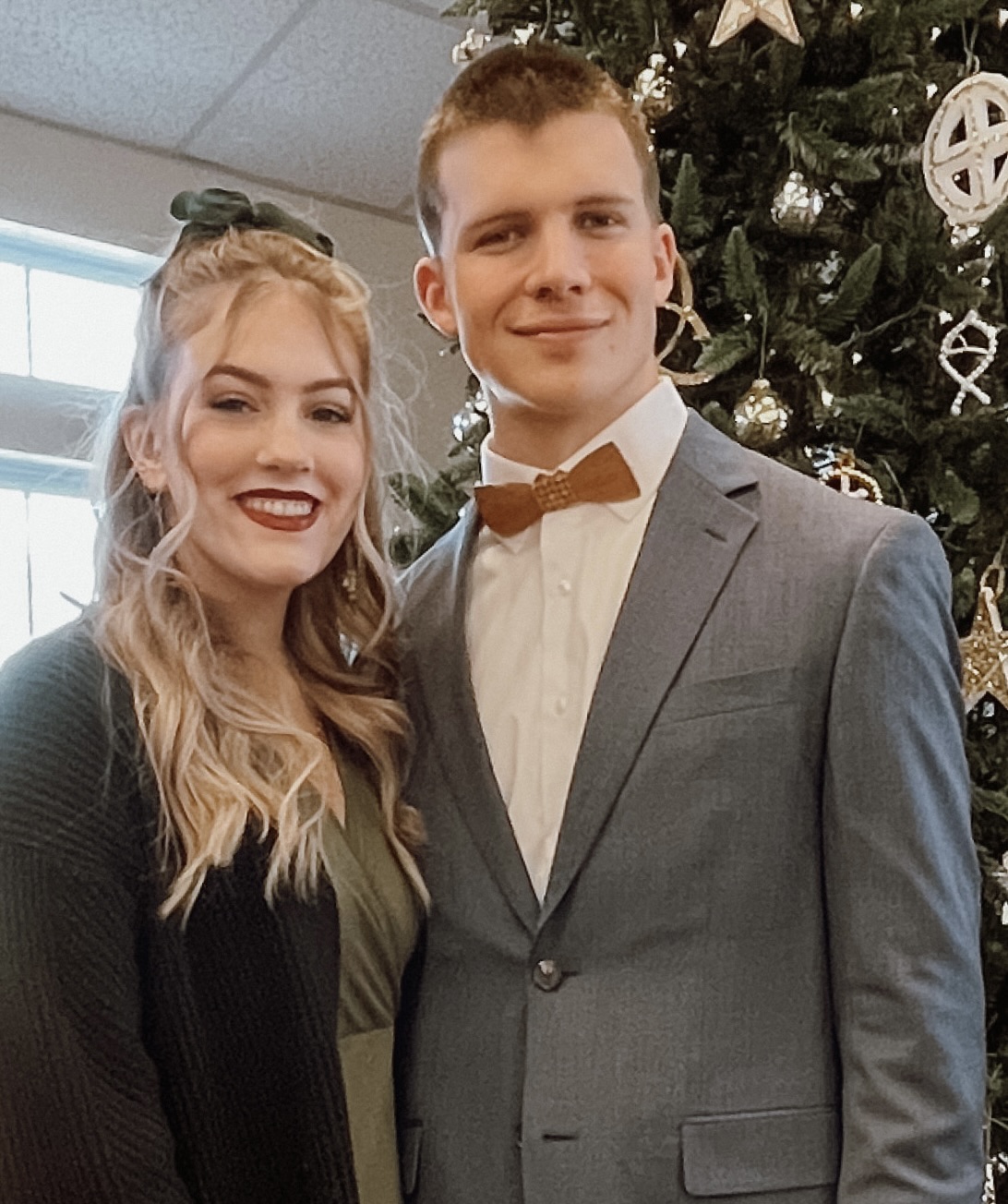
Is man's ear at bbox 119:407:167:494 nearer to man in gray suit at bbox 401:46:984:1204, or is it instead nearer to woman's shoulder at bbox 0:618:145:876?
woman's shoulder at bbox 0:618:145:876

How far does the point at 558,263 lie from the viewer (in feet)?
4.51

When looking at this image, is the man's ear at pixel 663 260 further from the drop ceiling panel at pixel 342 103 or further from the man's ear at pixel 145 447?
the drop ceiling panel at pixel 342 103

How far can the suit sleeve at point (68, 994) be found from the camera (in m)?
1.14

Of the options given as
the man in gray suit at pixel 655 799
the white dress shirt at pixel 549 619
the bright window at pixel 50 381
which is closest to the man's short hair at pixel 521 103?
the man in gray suit at pixel 655 799

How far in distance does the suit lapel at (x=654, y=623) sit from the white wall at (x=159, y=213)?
161 centimetres

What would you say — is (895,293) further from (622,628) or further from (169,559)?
(169,559)

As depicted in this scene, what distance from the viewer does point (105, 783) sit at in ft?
4.06

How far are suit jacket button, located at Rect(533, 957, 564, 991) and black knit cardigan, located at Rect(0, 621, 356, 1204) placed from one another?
18 cm

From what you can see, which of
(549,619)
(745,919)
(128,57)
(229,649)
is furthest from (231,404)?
(128,57)

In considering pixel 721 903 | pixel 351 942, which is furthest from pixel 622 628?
pixel 351 942

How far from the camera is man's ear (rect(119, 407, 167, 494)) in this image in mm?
1439

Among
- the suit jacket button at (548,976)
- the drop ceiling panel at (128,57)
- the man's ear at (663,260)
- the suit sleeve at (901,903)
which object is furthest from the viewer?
the drop ceiling panel at (128,57)

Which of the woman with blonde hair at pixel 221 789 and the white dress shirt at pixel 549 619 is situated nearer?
the woman with blonde hair at pixel 221 789

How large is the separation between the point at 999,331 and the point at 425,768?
0.83 meters
